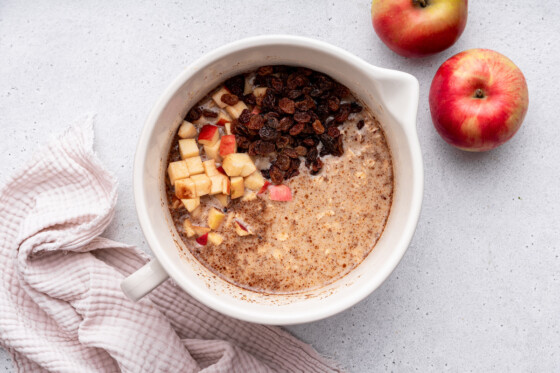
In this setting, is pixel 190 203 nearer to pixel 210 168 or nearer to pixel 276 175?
pixel 210 168

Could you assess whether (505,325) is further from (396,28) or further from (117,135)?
(117,135)

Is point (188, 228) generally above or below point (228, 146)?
below

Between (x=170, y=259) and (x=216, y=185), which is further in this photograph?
(x=216, y=185)

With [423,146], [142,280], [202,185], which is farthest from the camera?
[423,146]

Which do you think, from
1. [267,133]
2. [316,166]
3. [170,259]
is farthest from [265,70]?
[170,259]

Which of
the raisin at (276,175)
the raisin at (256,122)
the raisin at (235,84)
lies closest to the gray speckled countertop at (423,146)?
the raisin at (235,84)

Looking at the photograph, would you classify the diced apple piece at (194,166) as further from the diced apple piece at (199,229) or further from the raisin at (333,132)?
the raisin at (333,132)

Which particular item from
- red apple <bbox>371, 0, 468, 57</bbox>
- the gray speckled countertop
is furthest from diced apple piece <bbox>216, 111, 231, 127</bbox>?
red apple <bbox>371, 0, 468, 57</bbox>

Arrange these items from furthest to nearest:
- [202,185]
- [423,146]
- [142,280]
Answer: [423,146] < [202,185] < [142,280]
